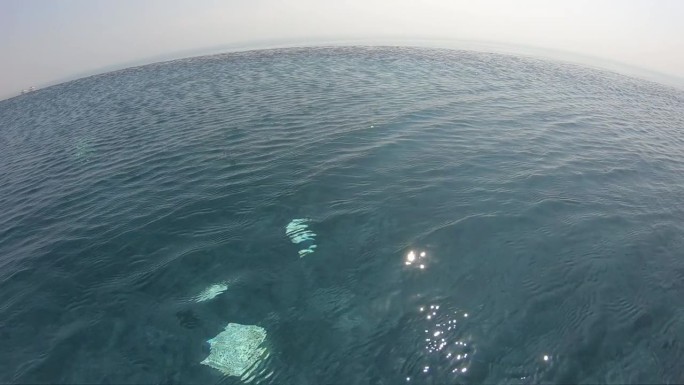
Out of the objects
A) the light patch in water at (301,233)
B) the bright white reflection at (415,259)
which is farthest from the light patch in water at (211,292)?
the bright white reflection at (415,259)

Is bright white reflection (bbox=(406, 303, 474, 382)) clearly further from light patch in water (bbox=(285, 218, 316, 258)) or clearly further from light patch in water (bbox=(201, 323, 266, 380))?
light patch in water (bbox=(285, 218, 316, 258))

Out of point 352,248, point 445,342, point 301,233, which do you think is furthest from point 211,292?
point 445,342

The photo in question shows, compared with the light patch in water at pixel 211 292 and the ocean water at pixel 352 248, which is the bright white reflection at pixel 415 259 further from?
the light patch in water at pixel 211 292

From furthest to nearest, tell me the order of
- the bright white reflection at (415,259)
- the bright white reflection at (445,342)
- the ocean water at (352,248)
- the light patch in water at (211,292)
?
the bright white reflection at (415,259) → the light patch in water at (211,292) → the ocean water at (352,248) → the bright white reflection at (445,342)

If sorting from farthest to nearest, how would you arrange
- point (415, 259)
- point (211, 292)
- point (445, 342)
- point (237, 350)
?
point (415, 259)
point (211, 292)
point (237, 350)
point (445, 342)

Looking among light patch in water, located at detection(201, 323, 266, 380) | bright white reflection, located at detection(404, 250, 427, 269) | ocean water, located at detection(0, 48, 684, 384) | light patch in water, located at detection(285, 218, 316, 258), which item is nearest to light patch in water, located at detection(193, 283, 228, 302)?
ocean water, located at detection(0, 48, 684, 384)

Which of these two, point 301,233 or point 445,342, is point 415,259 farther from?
point 301,233
